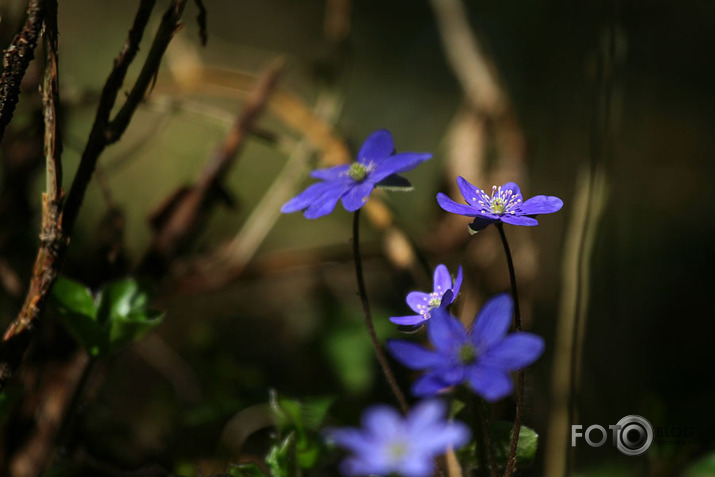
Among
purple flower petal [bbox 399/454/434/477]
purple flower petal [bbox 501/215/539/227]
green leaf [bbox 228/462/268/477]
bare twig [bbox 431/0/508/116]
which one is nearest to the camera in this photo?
purple flower petal [bbox 399/454/434/477]

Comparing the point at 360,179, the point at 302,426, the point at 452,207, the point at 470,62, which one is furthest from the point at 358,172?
the point at 470,62

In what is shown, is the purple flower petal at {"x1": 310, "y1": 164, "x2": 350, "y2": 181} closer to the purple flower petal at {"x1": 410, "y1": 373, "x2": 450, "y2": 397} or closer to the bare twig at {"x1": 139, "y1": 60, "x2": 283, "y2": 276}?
the purple flower petal at {"x1": 410, "y1": 373, "x2": 450, "y2": 397}

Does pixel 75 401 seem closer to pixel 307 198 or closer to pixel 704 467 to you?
pixel 307 198

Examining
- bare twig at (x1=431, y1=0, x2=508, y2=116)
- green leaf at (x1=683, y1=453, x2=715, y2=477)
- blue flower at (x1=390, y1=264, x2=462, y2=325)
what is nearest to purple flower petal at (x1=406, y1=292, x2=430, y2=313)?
blue flower at (x1=390, y1=264, x2=462, y2=325)

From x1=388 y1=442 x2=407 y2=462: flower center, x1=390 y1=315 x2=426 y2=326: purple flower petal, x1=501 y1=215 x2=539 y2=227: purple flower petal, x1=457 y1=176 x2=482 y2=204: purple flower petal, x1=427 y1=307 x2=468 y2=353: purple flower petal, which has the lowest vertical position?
x1=388 y1=442 x2=407 y2=462: flower center

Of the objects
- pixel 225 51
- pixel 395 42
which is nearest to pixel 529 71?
pixel 395 42

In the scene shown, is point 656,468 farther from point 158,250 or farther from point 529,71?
point 529,71

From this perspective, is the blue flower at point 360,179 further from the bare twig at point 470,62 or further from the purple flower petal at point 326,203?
the bare twig at point 470,62
